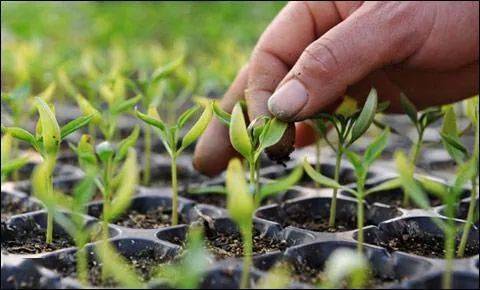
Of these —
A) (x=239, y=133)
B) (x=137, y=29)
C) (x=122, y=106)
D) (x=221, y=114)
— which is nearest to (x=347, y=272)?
(x=239, y=133)

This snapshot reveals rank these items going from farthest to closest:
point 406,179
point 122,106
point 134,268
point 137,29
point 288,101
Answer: point 137,29
point 122,106
point 288,101
point 134,268
point 406,179

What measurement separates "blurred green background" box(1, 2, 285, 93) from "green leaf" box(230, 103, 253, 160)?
1.40m

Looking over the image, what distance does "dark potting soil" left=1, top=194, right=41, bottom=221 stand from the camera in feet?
4.23

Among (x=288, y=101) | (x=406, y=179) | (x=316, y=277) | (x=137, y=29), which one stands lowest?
(x=316, y=277)

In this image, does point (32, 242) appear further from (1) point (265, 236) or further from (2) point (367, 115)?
(2) point (367, 115)

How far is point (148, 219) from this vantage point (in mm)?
1259

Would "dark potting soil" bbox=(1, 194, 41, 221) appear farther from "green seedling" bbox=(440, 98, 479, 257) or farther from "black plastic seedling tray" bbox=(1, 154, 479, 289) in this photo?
"green seedling" bbox=(440, 98, 479, 257)

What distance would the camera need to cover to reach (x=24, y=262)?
2.99 ft

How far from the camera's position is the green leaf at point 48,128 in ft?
3.15

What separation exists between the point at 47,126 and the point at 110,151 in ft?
0.32

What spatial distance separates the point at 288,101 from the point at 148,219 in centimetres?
35

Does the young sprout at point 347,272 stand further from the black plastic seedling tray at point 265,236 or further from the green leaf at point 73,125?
the green leaf at point 73,125

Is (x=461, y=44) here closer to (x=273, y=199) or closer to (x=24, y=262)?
(x=273, y=199)

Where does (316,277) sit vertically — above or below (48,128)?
below
